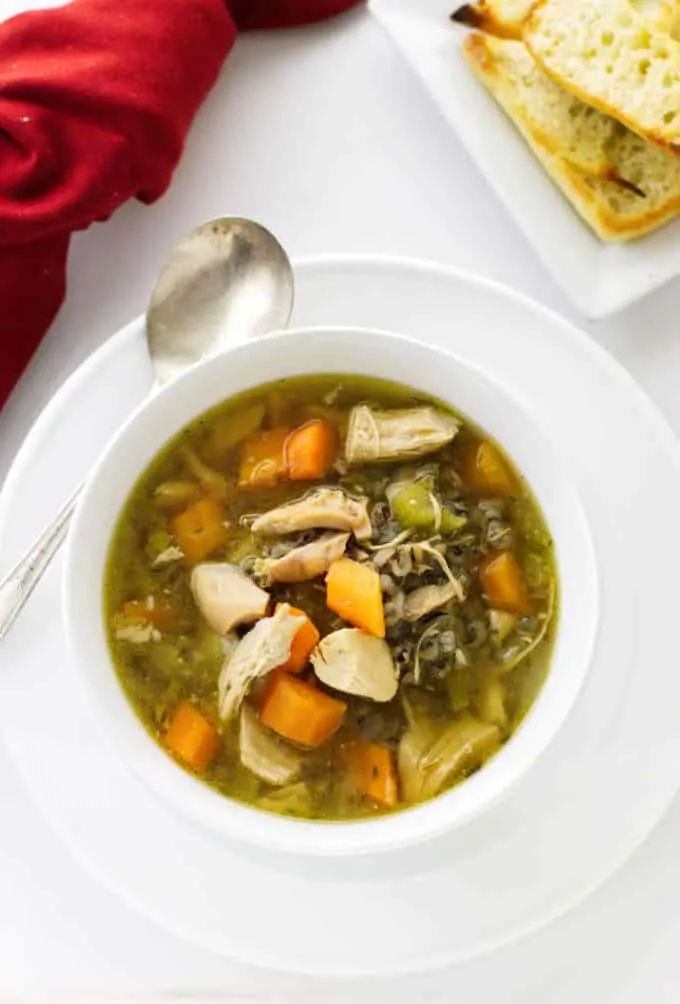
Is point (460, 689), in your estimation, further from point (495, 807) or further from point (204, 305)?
point (204, 305)

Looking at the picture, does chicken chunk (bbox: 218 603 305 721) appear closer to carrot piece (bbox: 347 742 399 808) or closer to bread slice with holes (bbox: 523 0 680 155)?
carrot piece (bbox: 347 742 399 808)

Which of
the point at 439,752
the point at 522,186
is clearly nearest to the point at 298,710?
the point at 439,752

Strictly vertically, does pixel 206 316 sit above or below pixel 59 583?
above

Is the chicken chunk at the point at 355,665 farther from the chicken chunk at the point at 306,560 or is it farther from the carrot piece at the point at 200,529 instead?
the carrot piece at the point at 200,529

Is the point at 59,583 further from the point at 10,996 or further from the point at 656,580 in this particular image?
the point at 656,580

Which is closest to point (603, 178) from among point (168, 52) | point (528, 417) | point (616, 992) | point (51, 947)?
point (528, 417)
